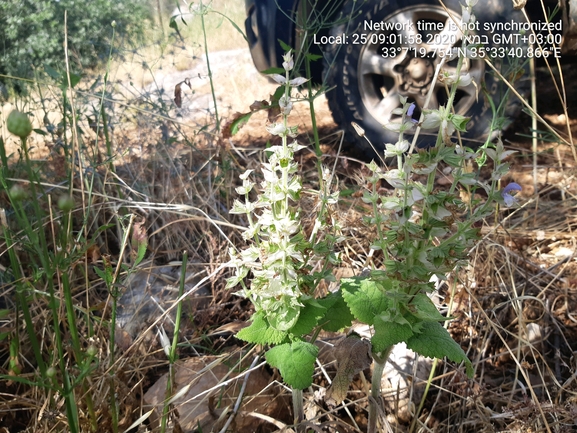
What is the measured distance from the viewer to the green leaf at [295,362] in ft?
3.72

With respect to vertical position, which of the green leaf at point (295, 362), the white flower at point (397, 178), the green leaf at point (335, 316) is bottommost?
the green leaf at point (295, 362)

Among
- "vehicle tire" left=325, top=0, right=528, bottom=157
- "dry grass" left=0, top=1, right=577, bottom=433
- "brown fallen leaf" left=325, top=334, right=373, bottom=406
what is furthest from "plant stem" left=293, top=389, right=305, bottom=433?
"vehicle tire" left=325, top=0, right=528, bottom=157

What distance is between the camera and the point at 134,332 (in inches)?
76.5

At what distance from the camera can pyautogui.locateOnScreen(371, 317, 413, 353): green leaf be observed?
43.6 inches

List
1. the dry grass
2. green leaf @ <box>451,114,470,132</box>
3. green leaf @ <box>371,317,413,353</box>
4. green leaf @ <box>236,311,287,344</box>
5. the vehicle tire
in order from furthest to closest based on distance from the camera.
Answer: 1. the vehicle tire
2. the dry grass
3. green leaf @ <box>236,311,287,344</box>
4. green leaf @ <box>371,317,413,353</box>
5. green leaf @ <box>451,114,470,132</box>

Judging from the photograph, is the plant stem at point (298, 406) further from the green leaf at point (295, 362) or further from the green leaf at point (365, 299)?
the green leaf at point (365, 299)

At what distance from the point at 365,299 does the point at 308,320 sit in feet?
0.44

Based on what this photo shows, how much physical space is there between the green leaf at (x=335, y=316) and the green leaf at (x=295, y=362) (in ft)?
0.30

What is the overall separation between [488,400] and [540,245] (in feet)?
3.16

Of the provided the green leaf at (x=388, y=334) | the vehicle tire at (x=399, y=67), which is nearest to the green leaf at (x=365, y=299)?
the green leaf at (x=388, y=334)

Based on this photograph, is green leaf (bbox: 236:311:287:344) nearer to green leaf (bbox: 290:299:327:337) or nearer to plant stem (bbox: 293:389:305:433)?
green leaf (bbox: 290:299:327:337)

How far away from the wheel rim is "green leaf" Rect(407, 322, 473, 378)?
2.04 m

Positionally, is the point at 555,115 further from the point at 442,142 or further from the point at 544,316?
the point at 442,142

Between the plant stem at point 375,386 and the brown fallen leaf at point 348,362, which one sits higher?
the brown fallen leaf at point 348,362
